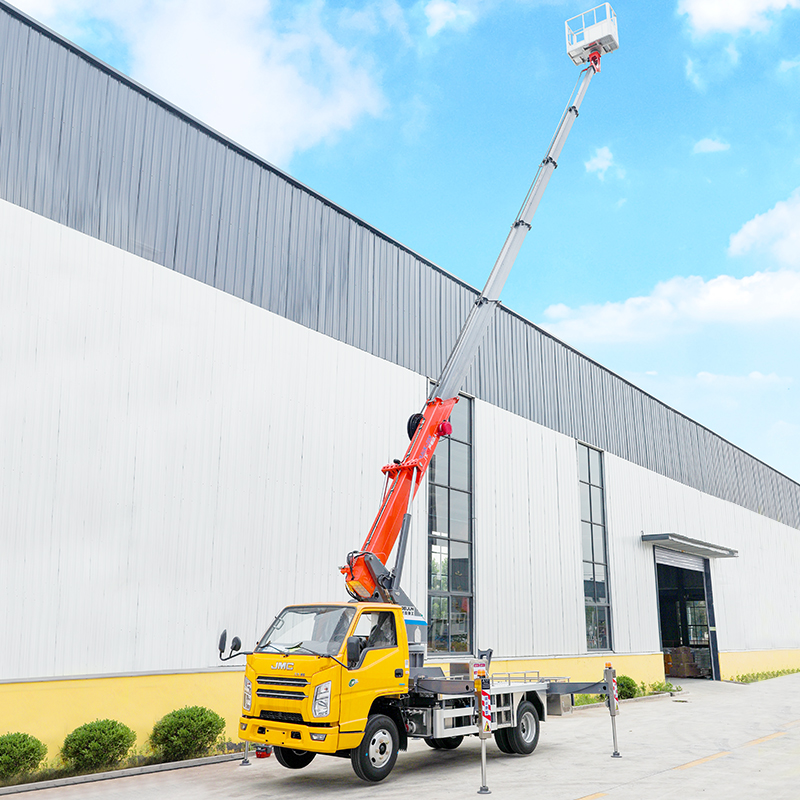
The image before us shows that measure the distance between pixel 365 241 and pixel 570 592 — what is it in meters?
12.9

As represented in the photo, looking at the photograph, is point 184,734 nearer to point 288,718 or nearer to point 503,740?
point 288,718

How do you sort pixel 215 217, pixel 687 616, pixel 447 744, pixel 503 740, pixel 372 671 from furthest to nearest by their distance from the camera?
1. pixel 687 616
2. pixel 215 217
3. pixel 447 744
4. pixel 503 740
5. pixel 372 671

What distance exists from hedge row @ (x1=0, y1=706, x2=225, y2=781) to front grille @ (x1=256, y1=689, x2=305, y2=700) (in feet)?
8.93

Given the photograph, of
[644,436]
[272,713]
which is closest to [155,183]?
[272,713]

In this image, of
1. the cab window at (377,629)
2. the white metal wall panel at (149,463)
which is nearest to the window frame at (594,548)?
the white metal wall panel at (149,463)

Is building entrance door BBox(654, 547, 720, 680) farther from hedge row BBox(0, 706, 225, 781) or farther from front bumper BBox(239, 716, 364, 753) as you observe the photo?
front bumper BBox(239, 716, 364, 753)

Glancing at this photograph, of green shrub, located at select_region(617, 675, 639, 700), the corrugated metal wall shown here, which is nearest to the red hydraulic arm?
the corrugated metal wall

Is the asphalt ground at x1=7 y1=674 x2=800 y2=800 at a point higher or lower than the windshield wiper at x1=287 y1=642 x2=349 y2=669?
lower

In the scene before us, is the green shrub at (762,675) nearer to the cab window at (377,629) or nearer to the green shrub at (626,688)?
the green shrub at (626,688)

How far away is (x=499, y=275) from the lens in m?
16.5

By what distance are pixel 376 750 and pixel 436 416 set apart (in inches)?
230

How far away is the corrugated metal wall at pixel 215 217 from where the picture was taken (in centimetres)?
1364

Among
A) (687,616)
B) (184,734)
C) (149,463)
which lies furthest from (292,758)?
(687,616)

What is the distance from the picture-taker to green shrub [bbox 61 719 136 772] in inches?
465
